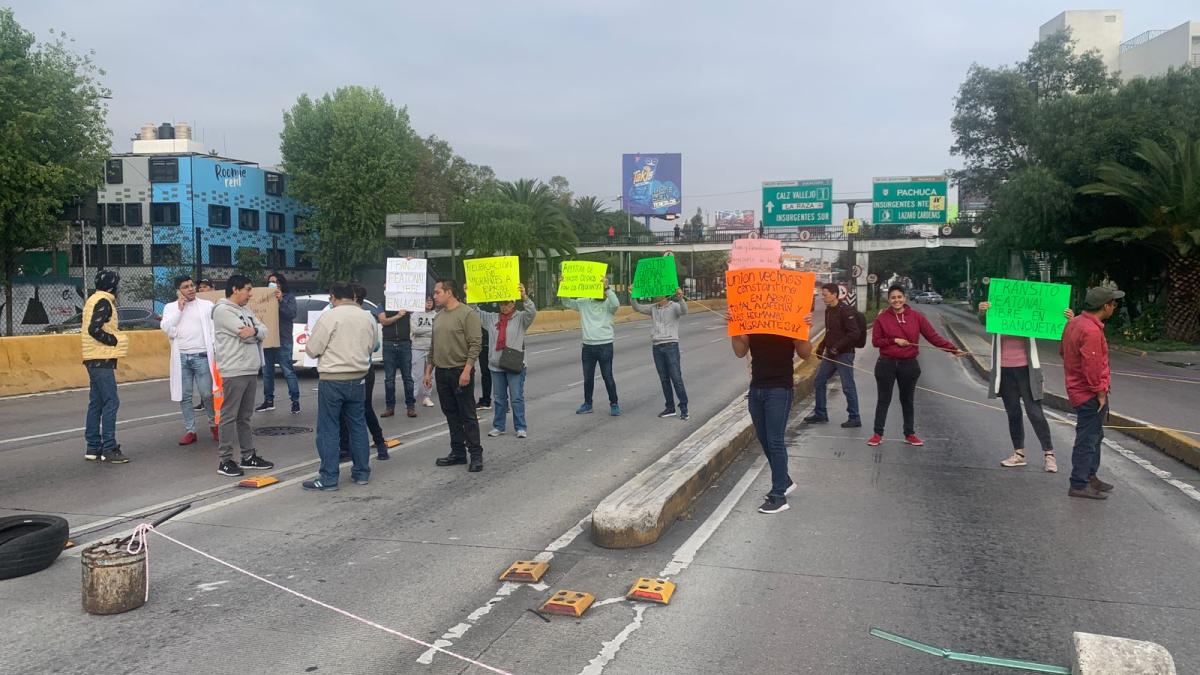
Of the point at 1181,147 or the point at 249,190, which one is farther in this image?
the point at 249,190

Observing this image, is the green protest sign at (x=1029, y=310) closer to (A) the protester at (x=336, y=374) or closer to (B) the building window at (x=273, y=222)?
(A) the protester at (x=336, y=374)

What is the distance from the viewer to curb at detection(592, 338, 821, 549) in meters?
6.07

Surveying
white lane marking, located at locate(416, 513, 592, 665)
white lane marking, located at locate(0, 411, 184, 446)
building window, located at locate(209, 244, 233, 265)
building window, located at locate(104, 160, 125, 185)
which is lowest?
white lane marking, located at locate(0, 411, 184, 446)

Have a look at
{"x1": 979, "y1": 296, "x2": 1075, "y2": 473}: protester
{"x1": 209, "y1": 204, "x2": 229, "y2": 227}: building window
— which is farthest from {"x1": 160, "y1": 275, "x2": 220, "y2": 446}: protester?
{"x1": 209, "y1": 204, "x2": 229, "y2": 227}: building window

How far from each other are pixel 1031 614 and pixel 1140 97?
107 feet

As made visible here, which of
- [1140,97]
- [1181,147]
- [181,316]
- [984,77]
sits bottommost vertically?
[181,316]

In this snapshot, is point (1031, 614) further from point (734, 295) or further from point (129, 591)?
point (129, 591)

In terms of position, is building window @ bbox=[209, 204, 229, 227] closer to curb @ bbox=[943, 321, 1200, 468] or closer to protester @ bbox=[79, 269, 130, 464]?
protester @ bbox=[79, 269, 130, 464]

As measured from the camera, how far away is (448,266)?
71.2 m

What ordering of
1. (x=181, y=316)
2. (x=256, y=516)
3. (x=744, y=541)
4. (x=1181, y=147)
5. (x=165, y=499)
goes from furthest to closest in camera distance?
(x=1181, y=147)
(x=181, y=316)
(x=165, y=499)
(x=256, y=516)
(x=744, y=541)

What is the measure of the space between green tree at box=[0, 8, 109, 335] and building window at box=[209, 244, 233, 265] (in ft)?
74.1

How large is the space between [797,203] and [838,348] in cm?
2394

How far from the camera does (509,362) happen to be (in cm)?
1038

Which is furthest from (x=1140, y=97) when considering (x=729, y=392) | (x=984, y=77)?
(x=729, y=392)
